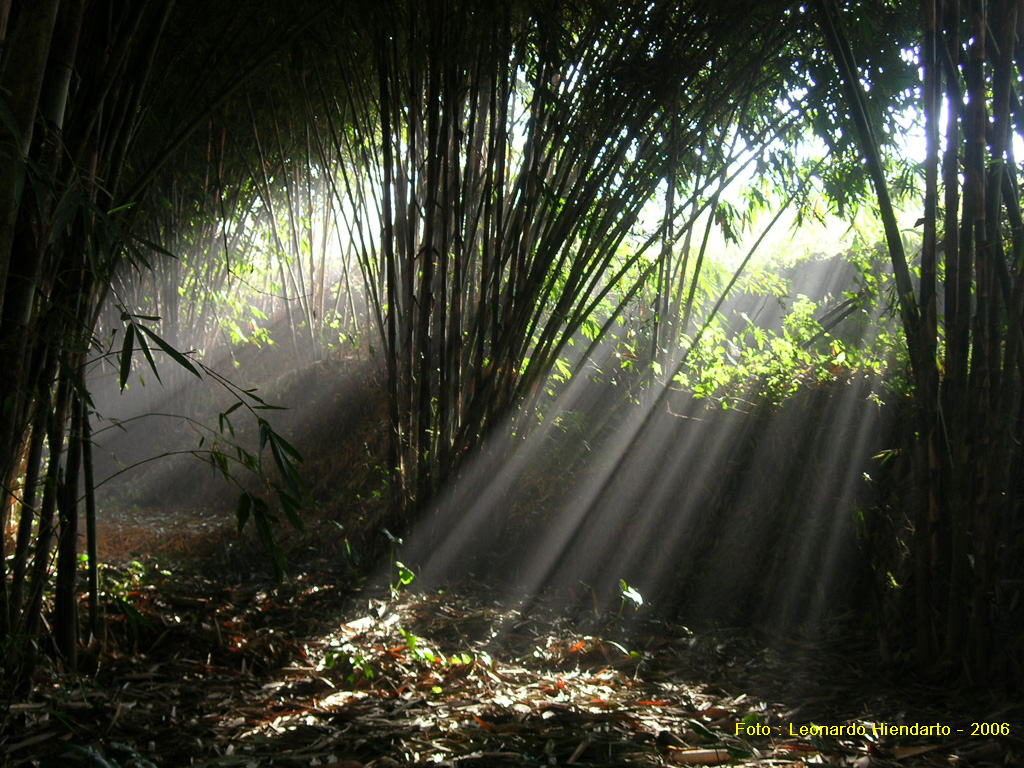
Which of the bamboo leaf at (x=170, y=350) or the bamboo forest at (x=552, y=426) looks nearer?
the bamboo leaf at (x=170, y=350)

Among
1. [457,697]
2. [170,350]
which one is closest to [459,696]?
[457,697]

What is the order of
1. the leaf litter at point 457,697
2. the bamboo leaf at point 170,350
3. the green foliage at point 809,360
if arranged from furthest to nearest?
the green foliage at point 809,360, the leaf litter at point 457,697, the bamboo leaf at point 170,350

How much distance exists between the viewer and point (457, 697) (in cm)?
162

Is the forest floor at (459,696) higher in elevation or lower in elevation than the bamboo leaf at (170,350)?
lower

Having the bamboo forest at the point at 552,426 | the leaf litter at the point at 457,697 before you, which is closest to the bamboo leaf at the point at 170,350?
the bamboo forest at the point at 552,426

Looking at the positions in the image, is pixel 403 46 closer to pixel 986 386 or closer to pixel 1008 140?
pixel 1008 140

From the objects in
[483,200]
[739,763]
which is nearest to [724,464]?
[483,200]

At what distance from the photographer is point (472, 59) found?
99.7 inches

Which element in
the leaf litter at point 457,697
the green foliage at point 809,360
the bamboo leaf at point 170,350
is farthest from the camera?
the green foliage at point 809,360

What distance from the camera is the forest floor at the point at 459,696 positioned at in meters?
1.31

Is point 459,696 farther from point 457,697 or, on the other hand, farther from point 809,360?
point 809,360

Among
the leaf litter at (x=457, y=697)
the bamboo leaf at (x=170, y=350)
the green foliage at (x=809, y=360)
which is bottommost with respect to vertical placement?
the leaf litter at (x=457, y=697)

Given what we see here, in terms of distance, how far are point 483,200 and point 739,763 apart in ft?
6.56

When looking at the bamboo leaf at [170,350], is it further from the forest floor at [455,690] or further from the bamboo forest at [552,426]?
the forest floor at [455,690]
